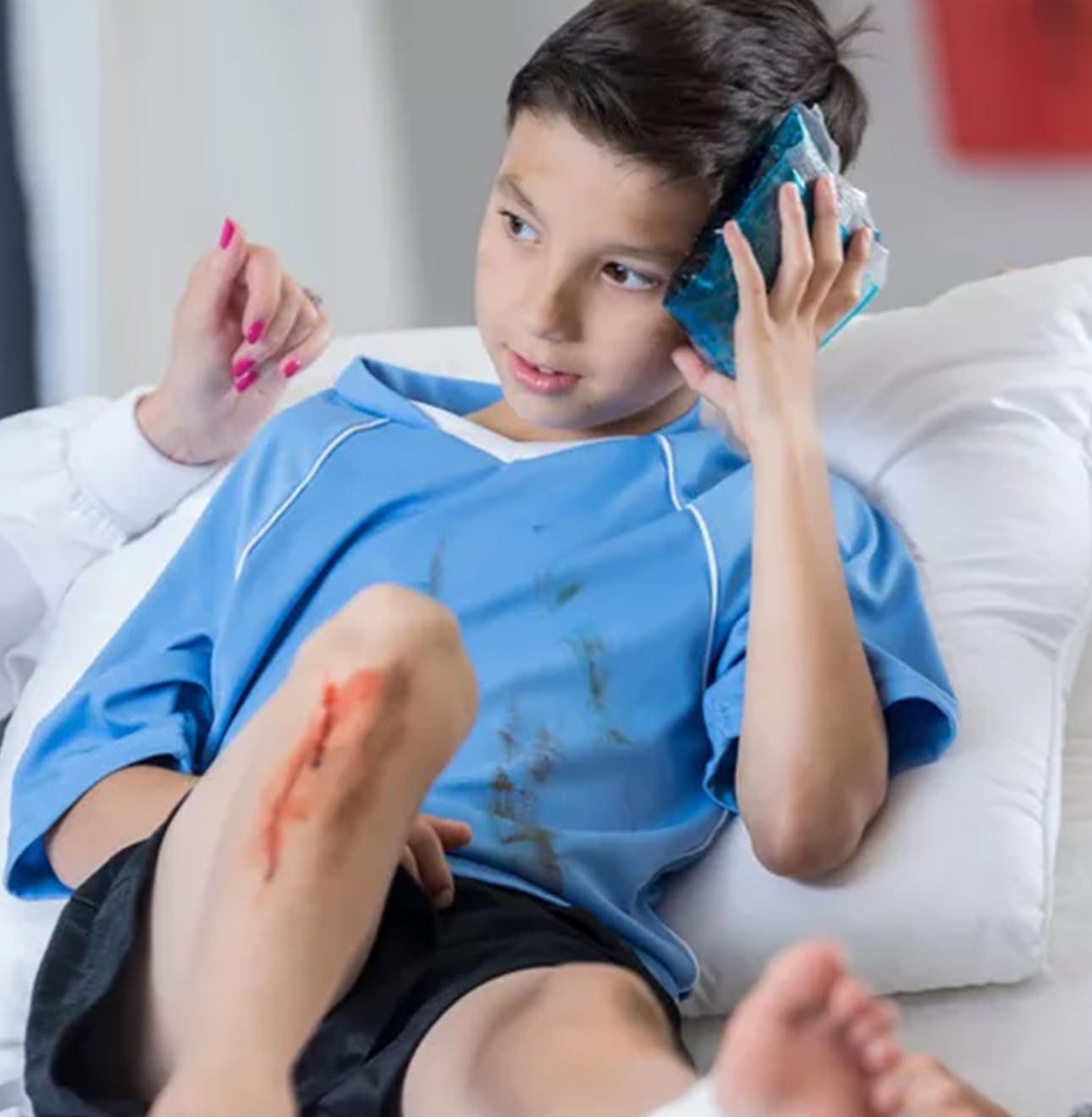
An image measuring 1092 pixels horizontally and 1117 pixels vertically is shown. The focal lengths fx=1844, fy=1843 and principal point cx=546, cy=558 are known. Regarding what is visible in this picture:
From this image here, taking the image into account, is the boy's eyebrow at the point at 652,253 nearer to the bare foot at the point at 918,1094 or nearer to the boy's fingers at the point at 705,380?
the boy's fingers at the point at 705,380

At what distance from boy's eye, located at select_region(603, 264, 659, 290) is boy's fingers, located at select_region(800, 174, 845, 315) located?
3.2 inches

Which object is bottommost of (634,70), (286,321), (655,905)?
(655,905)

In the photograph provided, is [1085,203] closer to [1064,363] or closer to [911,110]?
[911,110]

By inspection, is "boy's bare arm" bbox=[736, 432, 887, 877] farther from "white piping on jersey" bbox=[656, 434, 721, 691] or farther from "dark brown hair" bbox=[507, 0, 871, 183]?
"dark brown hair" bbox=[507, 0, 871, 183]

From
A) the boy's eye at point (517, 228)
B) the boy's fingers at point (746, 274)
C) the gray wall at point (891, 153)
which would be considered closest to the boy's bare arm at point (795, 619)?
the boy's fingers at point (746, 274)

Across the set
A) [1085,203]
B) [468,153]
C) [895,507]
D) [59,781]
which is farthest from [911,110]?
[59,781]

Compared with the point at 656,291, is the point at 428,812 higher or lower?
lower

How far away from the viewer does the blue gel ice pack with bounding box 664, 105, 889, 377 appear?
96 cm

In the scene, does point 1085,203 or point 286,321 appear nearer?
point 286,321

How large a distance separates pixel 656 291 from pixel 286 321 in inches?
12.4

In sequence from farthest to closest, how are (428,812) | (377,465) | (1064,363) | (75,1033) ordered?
(1064,363)
(377,465)
(428,812)
(75,1033)

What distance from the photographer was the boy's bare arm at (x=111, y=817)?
3.00ft

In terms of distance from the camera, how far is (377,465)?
41.5 inches

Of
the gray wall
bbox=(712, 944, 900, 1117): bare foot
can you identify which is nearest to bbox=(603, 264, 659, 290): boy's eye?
bbox=(712, 944, 900, 1117): bare foot
